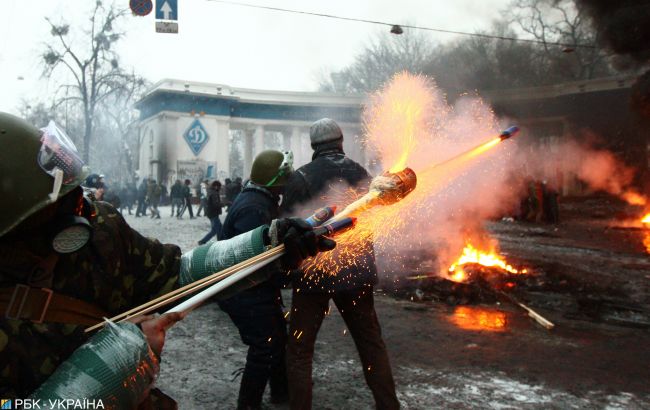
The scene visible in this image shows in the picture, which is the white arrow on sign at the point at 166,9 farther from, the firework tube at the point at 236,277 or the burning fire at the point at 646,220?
the burning fire at the point at 646,220

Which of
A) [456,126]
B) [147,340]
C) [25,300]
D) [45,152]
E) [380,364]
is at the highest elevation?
[456,126]

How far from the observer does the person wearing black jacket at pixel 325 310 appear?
300 cm

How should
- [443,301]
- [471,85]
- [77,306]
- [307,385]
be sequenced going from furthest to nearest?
[471,85] → [443,301] → [307,385] → [77,306]

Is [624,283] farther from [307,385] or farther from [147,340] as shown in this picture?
[147,340]

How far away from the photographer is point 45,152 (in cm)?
150

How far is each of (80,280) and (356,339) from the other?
196 cm

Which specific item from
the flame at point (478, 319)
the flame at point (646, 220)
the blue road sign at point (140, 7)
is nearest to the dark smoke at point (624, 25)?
the flame at point (646, 220)

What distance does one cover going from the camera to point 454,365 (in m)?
4.24

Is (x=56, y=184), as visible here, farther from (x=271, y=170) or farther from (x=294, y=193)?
(x=271, y=170)

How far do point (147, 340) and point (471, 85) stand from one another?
27943mm

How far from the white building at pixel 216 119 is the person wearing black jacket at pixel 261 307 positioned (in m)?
23.4

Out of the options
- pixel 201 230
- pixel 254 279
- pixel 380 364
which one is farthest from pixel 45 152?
pixel 201 230

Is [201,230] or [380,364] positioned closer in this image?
[380,364]

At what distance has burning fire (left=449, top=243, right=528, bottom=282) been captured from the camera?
24.4 feet
